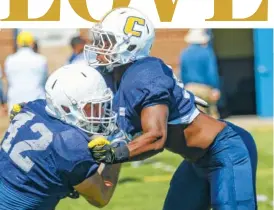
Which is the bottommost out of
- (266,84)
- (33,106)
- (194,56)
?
(266,84)

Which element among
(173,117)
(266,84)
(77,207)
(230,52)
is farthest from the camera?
(230,52)

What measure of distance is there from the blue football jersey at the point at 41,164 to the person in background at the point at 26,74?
198 inches

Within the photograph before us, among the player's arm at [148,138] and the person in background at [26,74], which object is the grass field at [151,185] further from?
the player's arm at [148,138]

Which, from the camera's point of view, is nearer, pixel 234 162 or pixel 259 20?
pixel 234 162

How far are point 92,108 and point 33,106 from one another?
265mm

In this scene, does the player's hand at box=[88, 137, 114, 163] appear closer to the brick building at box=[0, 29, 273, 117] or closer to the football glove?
the football glove

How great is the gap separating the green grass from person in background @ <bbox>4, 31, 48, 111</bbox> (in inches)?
46.5

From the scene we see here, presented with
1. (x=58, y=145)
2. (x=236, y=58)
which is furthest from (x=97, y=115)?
(x=236, y=58)

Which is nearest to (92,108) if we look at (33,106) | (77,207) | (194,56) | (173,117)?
(33,106)

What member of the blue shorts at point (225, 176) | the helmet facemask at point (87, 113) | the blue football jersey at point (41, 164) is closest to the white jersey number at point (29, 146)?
the blue football jersey at point (41, 164)

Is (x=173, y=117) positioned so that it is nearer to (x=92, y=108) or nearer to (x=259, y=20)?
(x=92, y=108)

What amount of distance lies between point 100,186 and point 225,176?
3.23 ft

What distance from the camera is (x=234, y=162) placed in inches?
179

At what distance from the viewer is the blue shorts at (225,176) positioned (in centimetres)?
447
